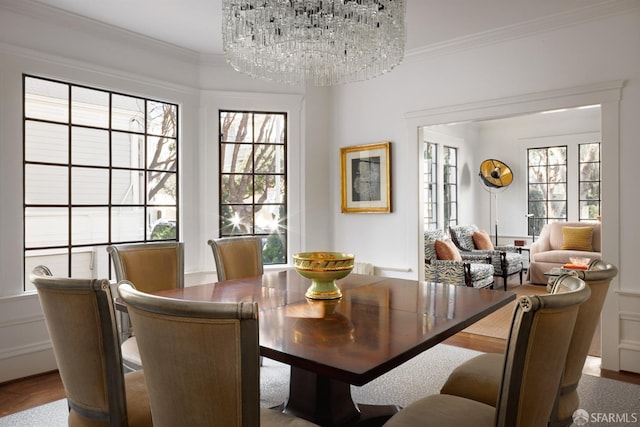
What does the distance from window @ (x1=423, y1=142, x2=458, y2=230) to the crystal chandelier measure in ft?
14.8

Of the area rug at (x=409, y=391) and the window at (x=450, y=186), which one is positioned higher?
the window at (x=450, y=186)

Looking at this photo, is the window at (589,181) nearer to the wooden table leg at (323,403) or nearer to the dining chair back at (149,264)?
the wooden table leg at (323,403)

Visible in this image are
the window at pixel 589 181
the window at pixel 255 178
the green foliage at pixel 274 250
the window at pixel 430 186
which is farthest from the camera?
the window at pixel 589 181

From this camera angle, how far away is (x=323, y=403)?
7.27 ft

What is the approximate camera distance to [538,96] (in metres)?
3.56

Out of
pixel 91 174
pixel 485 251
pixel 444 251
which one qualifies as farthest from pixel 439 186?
pixel 91 174

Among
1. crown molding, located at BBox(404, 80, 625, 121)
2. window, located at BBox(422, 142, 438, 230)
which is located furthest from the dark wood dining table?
window, located at BBox(422, 142, 438, 230)

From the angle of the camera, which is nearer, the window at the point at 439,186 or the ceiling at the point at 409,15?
the ceiling at the point at 409,15

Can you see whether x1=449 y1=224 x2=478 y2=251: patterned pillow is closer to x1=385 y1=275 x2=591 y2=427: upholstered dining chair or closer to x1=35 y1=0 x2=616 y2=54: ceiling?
x1=35 y1=0 x2=616 y2=54: ceiling

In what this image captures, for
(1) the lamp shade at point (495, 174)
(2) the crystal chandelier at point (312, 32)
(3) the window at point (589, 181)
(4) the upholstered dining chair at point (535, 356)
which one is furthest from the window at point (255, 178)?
(3) the window at point (589, 181)

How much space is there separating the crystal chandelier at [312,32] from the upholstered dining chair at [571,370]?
160 cm

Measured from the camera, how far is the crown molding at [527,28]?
3221mm

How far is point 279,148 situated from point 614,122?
290cm

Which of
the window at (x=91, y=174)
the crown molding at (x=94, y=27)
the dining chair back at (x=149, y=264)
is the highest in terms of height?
the crown molding at (x=94, y=27)
